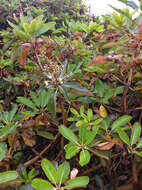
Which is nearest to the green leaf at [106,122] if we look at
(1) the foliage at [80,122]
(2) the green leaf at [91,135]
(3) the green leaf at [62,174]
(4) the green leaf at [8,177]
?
(1) the foliage at [80,122]

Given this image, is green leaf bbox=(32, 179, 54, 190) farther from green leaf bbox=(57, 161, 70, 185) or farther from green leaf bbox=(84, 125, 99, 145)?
green leaf bbox=(84, 125, 99, 145)

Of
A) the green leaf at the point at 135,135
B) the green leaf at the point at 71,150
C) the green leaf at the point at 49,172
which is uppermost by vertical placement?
the green leaf at the point at 135,135

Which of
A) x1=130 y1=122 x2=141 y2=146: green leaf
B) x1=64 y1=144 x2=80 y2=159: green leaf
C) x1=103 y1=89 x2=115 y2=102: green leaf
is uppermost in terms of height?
x1=103 y1=89 x2=115 y2=102: green leaf

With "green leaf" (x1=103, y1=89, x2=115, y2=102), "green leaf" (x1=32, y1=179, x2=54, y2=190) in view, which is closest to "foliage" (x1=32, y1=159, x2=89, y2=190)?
"green leaf" (x1=32, y1=179, x2=54, y2=190)

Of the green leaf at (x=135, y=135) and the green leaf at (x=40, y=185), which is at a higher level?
the green leaf at (x=135, y=135)

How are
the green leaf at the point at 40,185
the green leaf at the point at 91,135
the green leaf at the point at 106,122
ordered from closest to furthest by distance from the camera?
the green leaf at the point at 40,185
the green leaf at the point at 91,135
the green leaf at the point at 106,122

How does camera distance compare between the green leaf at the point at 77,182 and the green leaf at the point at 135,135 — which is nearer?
the green leaf at the point at 77,182

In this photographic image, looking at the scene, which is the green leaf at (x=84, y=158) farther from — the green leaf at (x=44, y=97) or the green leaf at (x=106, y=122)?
the green leaf at (x=44, y=97)

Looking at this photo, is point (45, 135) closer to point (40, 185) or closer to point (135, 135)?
point (40, 185)

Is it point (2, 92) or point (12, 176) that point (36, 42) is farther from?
point (2, 92)

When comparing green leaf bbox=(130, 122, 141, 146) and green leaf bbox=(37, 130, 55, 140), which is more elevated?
green leaf bbox=(130, 122, 141, 146)

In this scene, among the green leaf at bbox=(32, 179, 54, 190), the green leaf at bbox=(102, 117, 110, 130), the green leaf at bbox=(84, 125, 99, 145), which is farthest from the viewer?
the green leaf at bbox=(102, 117, 110, 130)
